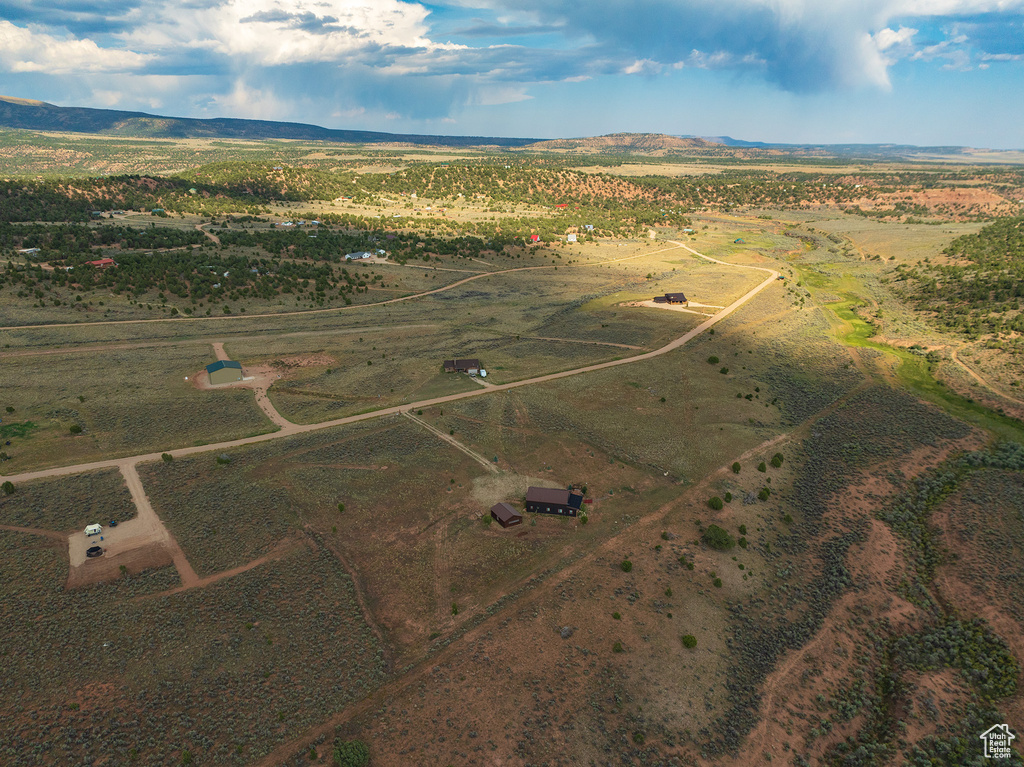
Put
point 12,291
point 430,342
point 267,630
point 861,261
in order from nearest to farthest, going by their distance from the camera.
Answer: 1. point 267,630
2. point 430,342
3. point 12,291
4. point 861,261

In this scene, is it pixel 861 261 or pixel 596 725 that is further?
pixel 861 261

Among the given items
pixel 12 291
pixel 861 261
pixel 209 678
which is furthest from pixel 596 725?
pixel 861 261

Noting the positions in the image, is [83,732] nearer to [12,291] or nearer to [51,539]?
[51,539]

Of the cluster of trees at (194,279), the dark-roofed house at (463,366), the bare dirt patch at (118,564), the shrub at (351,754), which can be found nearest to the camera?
the shrub at (351,754)

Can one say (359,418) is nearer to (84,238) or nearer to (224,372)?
(224,372)

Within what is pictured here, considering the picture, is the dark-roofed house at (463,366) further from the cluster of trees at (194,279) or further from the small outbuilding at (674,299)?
the small outbuilding at (674,299)

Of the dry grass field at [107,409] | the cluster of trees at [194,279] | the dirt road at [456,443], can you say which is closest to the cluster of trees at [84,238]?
the cluster of trees at [194,279]

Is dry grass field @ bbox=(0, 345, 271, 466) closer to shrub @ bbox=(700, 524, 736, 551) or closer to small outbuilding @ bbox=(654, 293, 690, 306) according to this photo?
shrub @ bbox=(700, 524, 736, 551)
